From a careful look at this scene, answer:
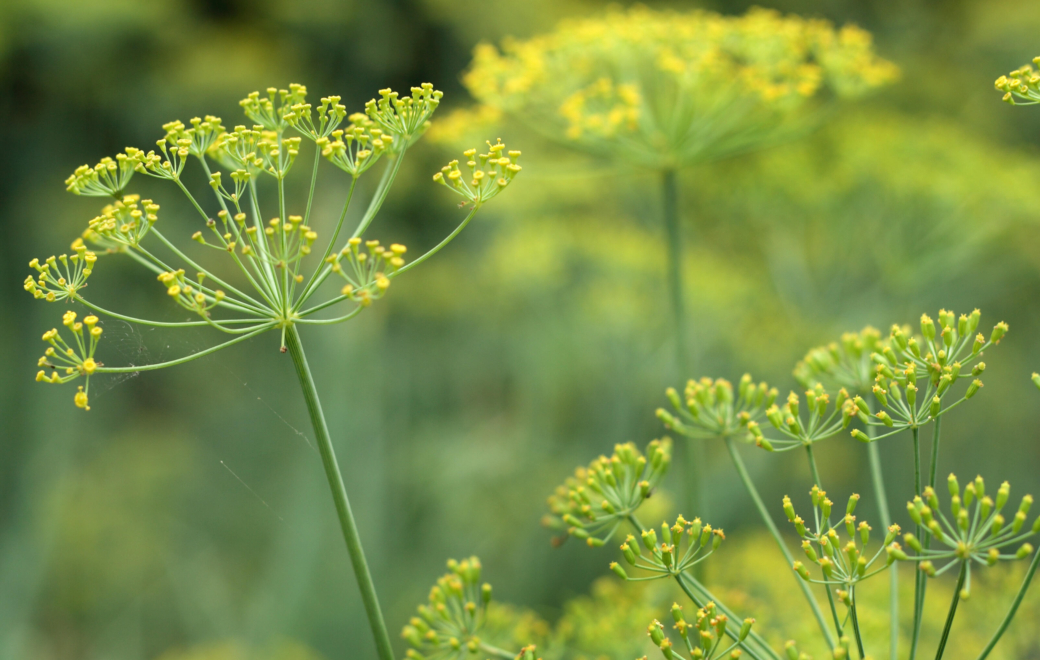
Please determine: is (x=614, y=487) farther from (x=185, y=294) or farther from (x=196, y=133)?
(x=196, y=133)

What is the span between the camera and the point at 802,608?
1930 millimetres

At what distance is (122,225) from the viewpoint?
A: 92cm

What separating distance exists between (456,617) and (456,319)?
523 centimetres

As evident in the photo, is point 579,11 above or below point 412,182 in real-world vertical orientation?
above

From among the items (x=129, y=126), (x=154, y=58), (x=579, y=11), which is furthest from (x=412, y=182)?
(x=129, y=126)

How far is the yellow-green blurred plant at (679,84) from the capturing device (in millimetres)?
1827

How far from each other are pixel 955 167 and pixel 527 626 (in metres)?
2.85

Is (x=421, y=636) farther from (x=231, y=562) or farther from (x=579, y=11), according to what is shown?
(x=231, y=562)

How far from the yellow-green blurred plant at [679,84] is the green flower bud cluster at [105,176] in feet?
3.56

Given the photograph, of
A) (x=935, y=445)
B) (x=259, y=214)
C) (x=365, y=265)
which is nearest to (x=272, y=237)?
(x=259, y=214)

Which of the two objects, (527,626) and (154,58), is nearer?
(527,626)

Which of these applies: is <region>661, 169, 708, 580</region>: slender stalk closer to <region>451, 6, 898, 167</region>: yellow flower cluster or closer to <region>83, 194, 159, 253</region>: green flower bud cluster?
<region>451, 6, 898, 167</region>: yellow flower cluster

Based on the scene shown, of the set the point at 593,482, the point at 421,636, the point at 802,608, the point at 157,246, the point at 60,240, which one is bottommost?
the point at 802,608

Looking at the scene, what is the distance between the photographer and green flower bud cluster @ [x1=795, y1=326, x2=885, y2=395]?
123cm
